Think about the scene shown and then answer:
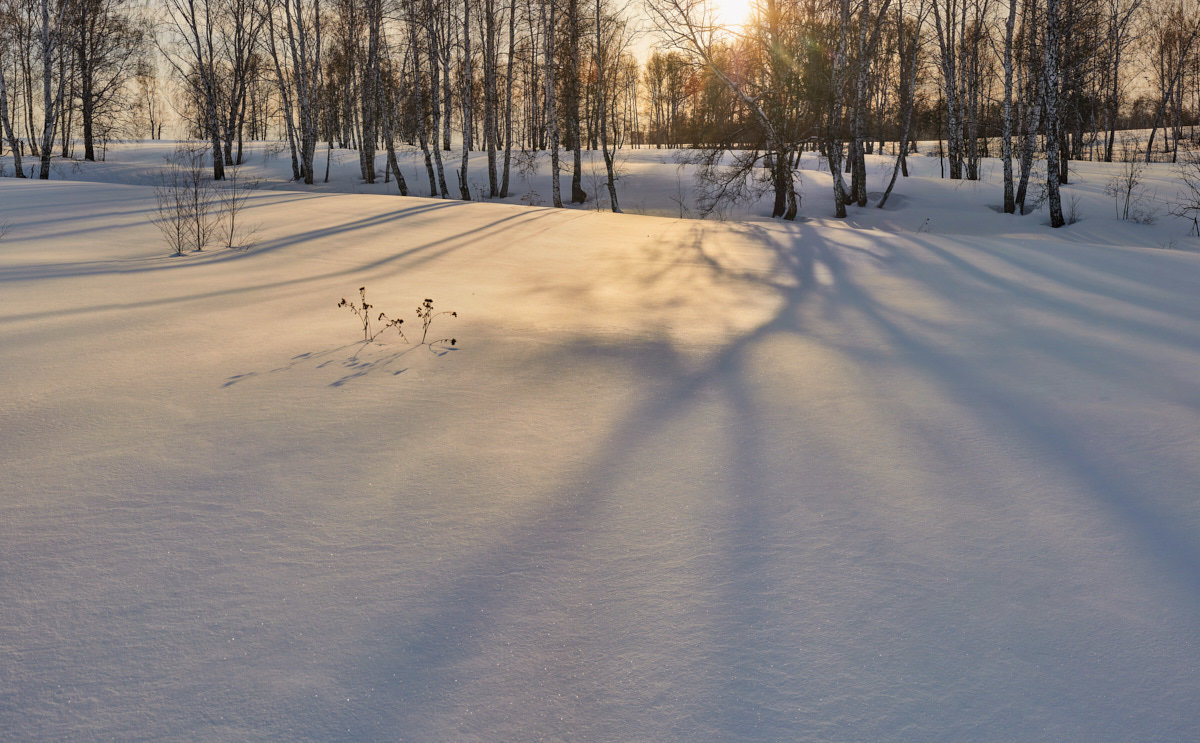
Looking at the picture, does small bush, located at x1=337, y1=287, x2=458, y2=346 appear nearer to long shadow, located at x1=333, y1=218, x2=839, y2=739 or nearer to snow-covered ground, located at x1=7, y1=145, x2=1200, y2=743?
snow-covered ground, located at x1=7, y1=145, x2=1200, y2=743

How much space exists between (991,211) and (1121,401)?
1460cm

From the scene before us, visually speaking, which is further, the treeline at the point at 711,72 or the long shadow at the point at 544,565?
the treeline at the point at 711,72

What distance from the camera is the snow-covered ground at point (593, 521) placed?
184 centimetres

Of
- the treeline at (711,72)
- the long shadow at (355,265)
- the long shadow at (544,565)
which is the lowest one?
the long shadow at (544,565)

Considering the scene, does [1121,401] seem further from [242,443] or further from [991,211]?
[991,211]

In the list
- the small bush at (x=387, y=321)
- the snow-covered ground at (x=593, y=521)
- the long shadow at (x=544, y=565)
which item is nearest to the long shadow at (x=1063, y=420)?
the snow-covered ground at (x=593, y=521)

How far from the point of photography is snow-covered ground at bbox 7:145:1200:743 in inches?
72.3

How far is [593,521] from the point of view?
2.73m

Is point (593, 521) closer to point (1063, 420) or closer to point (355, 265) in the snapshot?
point (1063, 420)

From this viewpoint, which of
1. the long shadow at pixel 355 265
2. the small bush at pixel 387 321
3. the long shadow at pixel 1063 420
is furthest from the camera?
the long shadow at pixel 355 265

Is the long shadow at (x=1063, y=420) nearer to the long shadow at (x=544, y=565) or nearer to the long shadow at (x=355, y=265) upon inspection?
the long shadow at (x=544, y=565)

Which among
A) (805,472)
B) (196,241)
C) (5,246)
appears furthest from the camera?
(196,241)

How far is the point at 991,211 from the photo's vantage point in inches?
654

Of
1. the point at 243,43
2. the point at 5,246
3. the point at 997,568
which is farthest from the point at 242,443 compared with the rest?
the point at 243,43
